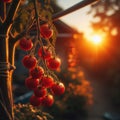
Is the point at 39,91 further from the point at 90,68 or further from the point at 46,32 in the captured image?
the point at 90,68

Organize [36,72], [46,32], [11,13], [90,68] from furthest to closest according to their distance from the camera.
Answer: [90,68], [11,13], [46,32], [36,72]

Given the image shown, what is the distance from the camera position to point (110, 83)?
2606cm

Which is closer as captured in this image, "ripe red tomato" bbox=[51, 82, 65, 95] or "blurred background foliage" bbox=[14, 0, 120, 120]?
"ripe red tomato" bbox=[51, 82, 65, 95]

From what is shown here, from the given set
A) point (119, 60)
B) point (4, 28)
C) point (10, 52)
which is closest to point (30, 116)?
point (10, 52)

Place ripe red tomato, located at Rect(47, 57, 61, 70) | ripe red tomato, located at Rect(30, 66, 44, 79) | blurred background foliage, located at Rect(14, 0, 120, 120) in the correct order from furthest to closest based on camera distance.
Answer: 1. blurred background foliage, located at Rect(14, 0, 120, 120)
2. ripe red tomato, located at Rect(47, 57, 61, 70)
3. ripe red tomato, located at Rect(30, 66, 44, 79)

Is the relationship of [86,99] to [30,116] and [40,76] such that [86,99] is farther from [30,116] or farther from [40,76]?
[40,76]

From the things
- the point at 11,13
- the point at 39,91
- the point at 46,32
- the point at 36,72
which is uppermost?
the point at 11,13

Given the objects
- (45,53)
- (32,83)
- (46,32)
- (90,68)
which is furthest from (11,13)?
(90,68)

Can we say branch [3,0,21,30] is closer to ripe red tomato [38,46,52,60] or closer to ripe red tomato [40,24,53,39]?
ripe red tomato [40,24,53,39]

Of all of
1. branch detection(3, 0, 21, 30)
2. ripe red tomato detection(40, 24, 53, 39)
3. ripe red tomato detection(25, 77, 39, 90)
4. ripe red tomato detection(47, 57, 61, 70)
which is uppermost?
branch detection(3, 0, 21, 30)

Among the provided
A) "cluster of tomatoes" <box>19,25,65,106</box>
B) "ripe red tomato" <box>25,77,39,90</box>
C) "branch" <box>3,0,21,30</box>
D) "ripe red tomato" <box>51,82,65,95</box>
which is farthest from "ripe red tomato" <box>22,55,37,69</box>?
"branch" <box>3,0,21,30</box>

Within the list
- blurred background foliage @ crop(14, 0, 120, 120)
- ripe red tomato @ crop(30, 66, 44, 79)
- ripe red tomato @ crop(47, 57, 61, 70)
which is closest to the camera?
ripe red tomato @ crop(30, 66, 44, 79)

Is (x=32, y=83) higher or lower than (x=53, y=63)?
lower

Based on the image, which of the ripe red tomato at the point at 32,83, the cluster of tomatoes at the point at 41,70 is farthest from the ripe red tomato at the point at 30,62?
the ripe red tomato at the point at 32,83
